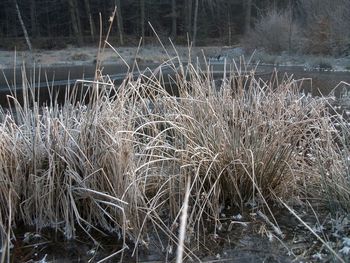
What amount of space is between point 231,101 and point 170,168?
2.17 feet

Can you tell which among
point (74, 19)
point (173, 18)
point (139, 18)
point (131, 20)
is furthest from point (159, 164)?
point (131, 20)

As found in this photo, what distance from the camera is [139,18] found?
3697 centimetres

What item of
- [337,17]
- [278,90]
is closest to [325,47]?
[337,17]

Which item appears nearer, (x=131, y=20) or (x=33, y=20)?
(x=33, y=20)

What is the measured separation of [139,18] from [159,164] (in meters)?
35.0

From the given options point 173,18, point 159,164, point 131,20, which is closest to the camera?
point 159,164

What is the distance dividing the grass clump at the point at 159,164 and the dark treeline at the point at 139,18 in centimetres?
3149

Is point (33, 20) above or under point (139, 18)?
under

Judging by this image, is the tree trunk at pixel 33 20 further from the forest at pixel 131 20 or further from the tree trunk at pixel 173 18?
the tree trunk at pixel 173 18

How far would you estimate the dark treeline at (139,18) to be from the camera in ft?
117

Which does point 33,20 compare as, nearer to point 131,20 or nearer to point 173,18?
point 131,20

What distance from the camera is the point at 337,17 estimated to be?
21.9 metres

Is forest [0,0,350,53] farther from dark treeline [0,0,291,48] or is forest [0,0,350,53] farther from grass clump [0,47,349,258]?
grass clump [0,47,349,258]

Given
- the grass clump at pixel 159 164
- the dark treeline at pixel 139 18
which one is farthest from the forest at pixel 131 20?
the grass clump at pixel 159 164
